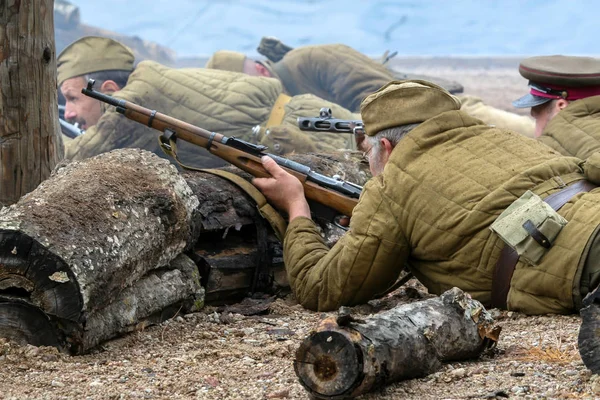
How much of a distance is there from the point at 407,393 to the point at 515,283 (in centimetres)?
113

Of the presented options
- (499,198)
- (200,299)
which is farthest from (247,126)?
(499,198)

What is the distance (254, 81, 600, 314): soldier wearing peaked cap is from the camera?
360cm

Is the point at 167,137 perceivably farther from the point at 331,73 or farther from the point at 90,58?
the point at 331,73

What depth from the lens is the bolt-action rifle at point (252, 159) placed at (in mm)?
4754

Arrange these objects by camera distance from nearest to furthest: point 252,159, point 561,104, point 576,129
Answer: point 252,159
point 576,129
point 561,104

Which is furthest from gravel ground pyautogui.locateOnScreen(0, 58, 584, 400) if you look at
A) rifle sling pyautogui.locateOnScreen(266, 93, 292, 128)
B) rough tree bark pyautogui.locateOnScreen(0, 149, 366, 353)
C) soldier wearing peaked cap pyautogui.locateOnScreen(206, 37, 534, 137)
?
soldier wearing peaked cap pyautogui.locateOnScreen(206, 37, 534, 137)

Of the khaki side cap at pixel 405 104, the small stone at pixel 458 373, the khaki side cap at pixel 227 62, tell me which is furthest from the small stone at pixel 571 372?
the khaki side cap at pixel 227 62

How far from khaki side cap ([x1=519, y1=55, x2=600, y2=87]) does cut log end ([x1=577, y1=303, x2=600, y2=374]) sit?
10.2ft

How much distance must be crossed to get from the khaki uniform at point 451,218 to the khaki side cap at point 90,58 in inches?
260

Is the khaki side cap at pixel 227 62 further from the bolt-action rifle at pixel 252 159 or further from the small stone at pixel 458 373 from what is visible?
the small stone at pixel 458 373

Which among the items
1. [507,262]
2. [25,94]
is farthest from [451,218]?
[25,94]

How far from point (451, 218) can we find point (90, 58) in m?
7.15

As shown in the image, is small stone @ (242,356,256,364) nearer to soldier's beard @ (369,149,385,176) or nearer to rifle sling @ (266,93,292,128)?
soldier's beard @ (369,149,385,176)

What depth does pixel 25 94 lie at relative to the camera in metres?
4.63
